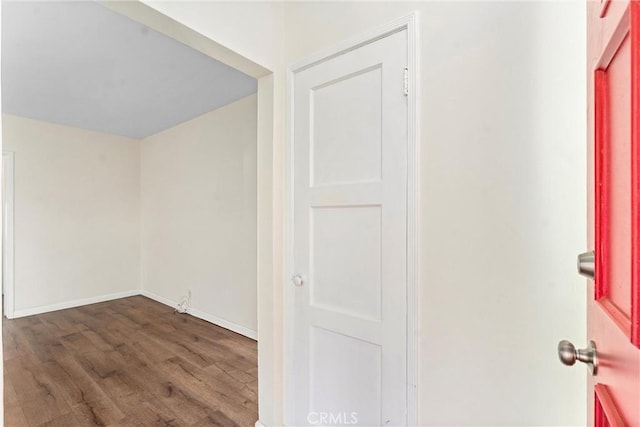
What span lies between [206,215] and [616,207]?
375cm

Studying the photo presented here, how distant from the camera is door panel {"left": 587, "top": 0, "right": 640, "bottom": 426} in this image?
37 centimetres

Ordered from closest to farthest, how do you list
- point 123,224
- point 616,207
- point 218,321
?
point 616,207 → point 218,321 → point 123,224

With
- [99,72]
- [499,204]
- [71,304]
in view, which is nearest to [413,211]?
[499,204]

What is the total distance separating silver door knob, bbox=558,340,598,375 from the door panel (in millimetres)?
22

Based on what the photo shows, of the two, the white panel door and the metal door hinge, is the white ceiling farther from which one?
the metal door hinge

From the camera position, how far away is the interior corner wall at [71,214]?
3.89m

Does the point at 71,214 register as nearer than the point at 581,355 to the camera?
No

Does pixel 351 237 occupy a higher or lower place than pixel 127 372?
higher

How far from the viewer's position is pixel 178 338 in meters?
3.17

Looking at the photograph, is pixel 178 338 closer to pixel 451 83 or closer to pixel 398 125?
pixel 398 125

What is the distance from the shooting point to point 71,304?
4.25 meters

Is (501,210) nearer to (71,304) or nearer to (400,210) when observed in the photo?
(400,210)

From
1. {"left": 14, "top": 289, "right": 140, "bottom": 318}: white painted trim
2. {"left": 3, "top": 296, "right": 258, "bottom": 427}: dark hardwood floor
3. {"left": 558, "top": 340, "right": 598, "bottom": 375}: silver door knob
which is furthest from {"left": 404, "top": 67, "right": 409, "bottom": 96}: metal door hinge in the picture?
{"left": 14, "top": 289, "right": 140, "bottom": 318}: white painted trim

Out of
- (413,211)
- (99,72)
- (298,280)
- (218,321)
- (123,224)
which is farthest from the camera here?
(123,224)
